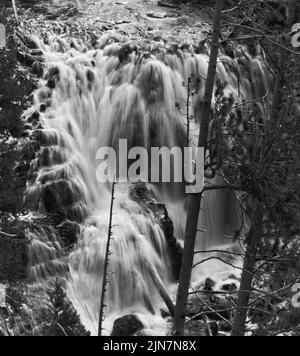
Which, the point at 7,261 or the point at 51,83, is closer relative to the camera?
the point at 7,261

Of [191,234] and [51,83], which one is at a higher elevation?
[51,83]

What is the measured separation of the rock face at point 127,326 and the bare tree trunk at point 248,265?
5977mm

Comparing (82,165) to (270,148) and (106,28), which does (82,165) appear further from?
(270,148)

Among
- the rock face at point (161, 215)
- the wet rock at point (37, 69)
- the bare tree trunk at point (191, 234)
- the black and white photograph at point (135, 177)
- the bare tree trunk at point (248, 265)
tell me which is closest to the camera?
the bare tree trunk at point (191, 234)

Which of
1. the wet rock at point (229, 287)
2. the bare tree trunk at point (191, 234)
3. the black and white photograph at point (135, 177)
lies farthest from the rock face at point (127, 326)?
the bare tree trunk at point (191, 234)

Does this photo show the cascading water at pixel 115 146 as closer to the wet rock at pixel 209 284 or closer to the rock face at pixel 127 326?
the rock face at pixel 127 326

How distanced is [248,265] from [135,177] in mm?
10311

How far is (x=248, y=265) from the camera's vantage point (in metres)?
6.77

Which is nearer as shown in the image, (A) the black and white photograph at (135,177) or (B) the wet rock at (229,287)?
(A) the black and white photograph at (135,177)

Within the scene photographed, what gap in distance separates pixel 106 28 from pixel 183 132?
5.14 metres

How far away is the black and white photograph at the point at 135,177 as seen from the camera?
6.14 metres

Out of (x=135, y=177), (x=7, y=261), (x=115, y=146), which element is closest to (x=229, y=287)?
(x=135, y=177)

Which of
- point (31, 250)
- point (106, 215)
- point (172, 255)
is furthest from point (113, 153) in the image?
point (31, 250)

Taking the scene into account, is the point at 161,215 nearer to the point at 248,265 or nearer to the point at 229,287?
the point at 229,287
